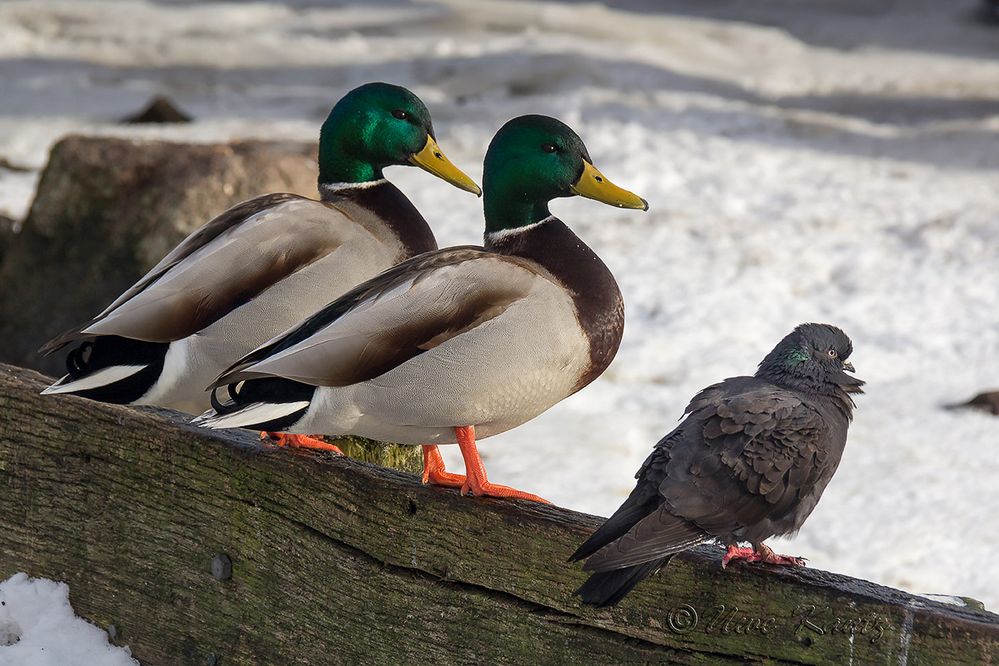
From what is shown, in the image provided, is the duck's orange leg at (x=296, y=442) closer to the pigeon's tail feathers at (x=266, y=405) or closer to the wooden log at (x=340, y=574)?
the wooden log at (x=340, y=574)

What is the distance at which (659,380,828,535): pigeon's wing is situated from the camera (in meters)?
2.13

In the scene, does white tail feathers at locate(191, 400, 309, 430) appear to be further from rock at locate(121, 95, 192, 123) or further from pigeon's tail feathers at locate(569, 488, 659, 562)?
rock at locate(121, 95, 192, 123)

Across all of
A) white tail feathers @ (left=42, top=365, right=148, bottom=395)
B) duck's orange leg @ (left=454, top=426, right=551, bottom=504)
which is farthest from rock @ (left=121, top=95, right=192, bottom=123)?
duck's orange leg @ (left=454, top=426, right=551, bottom=504)

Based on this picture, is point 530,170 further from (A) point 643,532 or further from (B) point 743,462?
(A) point 643,532

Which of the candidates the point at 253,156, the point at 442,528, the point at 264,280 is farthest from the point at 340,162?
the point at 253,156

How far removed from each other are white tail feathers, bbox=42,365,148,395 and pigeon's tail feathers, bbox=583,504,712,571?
3.62ft

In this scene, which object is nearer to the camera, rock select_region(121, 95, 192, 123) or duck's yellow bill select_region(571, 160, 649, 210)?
duck's yellow bill select_region(571, 160, 649, 210)

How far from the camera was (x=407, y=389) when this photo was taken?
2406mm

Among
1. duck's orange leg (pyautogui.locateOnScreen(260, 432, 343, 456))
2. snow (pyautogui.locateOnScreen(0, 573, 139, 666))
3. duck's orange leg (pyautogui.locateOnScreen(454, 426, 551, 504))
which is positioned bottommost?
snow (pyautogui.locateOnScreen(0, 573, 139, 666))

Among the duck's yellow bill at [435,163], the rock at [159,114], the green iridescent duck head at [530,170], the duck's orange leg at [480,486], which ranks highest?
the rock at [159,114]

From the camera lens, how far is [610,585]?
6.63 feet

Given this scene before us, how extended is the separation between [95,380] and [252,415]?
429 mm

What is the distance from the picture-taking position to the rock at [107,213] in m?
5.14

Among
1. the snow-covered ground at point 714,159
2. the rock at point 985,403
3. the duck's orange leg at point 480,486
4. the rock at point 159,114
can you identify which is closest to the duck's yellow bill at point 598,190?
the duck's orange leg at point 480,486
